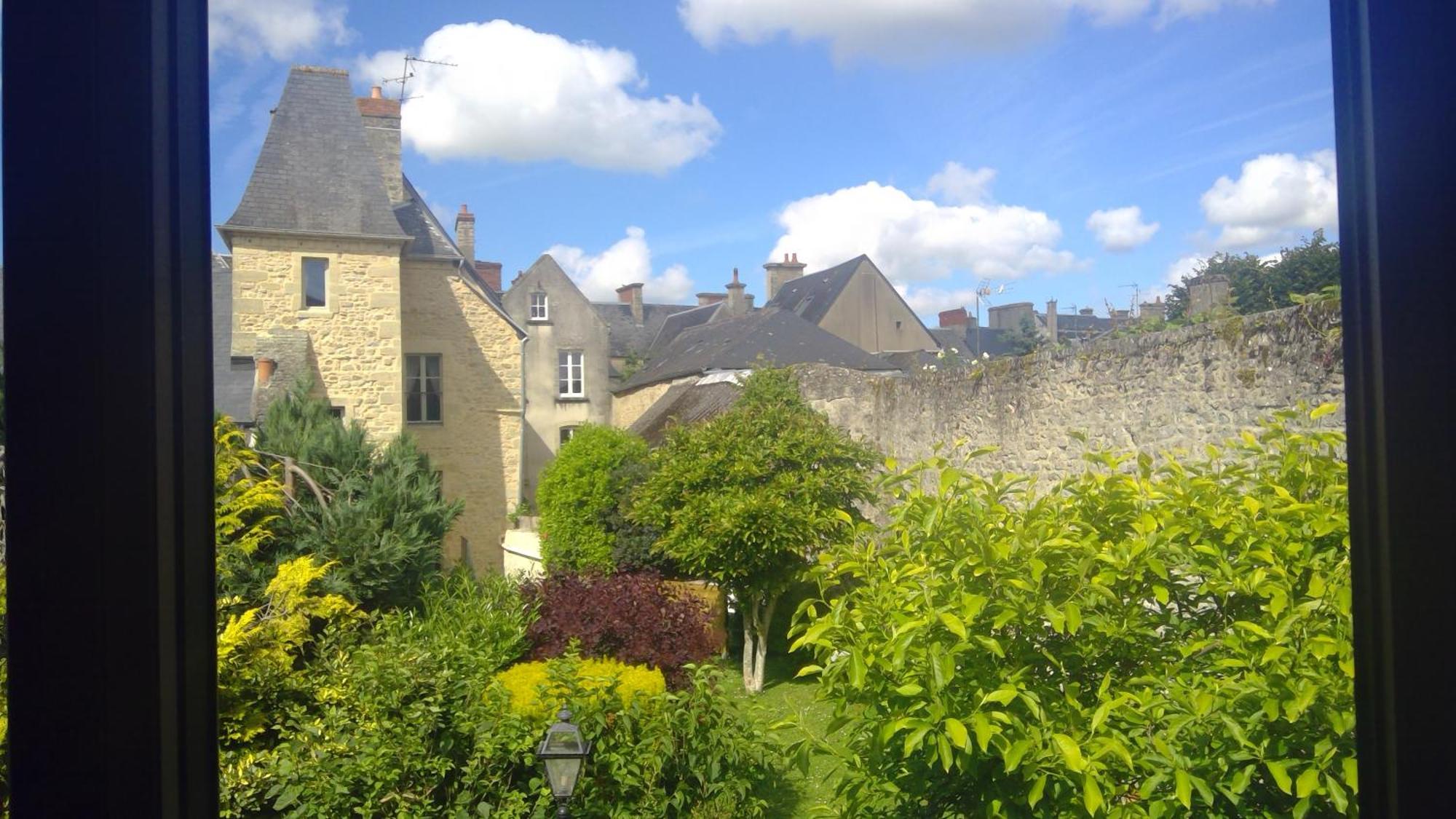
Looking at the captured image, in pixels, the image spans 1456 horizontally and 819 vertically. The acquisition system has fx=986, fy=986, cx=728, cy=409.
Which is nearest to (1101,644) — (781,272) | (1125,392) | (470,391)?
(1125,392)

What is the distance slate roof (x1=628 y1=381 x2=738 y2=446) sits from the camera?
451 inches

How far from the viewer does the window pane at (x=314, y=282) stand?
7.56 m

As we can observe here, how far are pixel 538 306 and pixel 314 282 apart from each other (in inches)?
272

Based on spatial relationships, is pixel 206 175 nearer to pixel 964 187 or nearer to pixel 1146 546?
pixel 964 187

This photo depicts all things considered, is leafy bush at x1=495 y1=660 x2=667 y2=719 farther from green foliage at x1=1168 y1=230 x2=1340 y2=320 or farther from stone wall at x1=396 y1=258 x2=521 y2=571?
stone wall at x1=396 y1=258 x2=521 y2=571

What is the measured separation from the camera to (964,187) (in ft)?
5.40

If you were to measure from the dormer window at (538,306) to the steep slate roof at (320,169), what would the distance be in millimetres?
6097

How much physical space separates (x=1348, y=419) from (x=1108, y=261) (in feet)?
2.73

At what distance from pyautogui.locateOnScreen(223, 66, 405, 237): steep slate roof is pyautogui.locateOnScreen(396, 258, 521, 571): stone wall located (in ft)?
6.51

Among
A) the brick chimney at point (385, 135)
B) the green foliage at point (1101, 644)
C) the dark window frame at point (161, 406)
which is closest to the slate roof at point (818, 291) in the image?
the brick chimney at point (385, 135)

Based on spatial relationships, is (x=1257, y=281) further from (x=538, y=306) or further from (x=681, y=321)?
(x=681, y=321)

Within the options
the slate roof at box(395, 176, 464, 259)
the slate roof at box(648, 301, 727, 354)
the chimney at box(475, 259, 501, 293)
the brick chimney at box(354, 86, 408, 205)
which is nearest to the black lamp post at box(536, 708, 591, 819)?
the brick chimney at box(354, 86, 408, 205)

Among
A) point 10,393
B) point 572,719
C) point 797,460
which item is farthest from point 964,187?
point 797,460

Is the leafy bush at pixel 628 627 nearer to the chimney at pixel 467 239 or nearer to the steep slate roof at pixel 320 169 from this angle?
the steep slate roof at pixel 320 169
